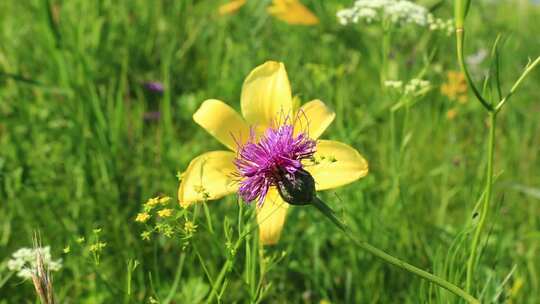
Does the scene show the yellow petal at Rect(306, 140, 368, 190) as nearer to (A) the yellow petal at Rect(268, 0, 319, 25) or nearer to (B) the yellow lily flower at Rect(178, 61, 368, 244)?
(B) the yellow lily flower at Rect(178, 61, 368, 244)

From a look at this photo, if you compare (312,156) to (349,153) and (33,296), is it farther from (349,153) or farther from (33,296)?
(33,296)

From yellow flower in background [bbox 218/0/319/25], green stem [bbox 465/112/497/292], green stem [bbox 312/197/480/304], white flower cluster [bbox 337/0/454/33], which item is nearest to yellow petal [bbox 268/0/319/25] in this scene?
yellow flower in background [bbox 218/0/319/25]

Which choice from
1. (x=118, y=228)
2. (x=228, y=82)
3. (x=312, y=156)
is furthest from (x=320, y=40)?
(x=312, y=156)

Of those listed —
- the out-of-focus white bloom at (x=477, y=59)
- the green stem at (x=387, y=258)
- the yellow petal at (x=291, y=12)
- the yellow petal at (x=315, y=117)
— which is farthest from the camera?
the out-of-focus white bloom at (x=477, y=59)

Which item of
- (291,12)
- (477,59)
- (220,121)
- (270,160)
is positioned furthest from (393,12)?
(477,59)

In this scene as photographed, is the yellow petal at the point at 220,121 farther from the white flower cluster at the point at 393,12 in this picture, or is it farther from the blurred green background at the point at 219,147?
the white flower cluster at the point at 393,12

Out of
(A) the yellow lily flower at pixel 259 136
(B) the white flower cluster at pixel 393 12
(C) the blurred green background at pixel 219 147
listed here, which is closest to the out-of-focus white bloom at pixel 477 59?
Answer: (C) the blurred green background at pixel 219 147

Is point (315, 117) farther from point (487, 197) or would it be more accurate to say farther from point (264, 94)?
point (487, 197)
